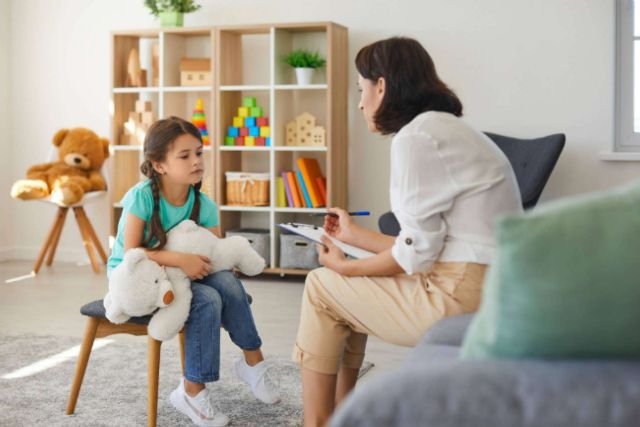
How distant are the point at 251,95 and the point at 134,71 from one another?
0.71m

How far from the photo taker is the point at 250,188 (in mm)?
5246

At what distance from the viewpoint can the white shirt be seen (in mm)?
1934

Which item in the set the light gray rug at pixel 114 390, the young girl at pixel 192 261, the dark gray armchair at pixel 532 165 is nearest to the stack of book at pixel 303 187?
the dark gray armchair at pixel 532 165

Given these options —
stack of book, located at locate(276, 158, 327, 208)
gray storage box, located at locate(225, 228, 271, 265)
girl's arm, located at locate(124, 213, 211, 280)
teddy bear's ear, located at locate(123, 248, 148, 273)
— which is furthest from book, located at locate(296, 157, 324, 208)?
teddy bear's ear, located at locate(123, 248, 148, 273)

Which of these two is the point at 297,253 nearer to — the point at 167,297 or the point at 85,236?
the point at 85,236

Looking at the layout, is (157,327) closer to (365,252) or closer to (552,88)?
(365,252)

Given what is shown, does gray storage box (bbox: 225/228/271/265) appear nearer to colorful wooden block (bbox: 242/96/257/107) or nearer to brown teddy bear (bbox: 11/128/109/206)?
colorful wooden block (bbox: 242/96/257/107)

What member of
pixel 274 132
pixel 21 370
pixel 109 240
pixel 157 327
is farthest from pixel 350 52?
pixel 157 327

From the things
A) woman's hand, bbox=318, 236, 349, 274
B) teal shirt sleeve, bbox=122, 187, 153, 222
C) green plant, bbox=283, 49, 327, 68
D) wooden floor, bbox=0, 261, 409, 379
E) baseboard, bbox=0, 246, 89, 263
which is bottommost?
wooden floor, bbox=0, 261, 409, 379

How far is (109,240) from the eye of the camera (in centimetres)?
584

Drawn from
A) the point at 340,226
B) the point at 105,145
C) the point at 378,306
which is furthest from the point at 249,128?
the point at 378,306

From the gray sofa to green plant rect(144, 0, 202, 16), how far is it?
469cm

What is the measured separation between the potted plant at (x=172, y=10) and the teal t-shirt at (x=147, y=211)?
2872 millimetres

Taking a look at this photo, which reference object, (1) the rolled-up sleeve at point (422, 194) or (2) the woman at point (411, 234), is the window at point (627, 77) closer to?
(2) the woman at point (411, 234)
